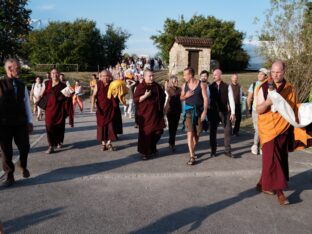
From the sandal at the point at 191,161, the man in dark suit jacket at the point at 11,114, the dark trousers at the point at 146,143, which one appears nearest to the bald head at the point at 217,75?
the dark trousers at the point at 146,143

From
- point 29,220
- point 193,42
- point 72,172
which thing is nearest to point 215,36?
point 193,42

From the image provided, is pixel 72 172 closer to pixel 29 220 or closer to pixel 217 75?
pixel 29 220

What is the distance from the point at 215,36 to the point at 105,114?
34.0m

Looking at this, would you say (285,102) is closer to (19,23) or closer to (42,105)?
(42,105)

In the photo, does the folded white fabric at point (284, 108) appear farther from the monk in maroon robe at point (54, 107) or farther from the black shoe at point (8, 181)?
the monk in maroon robe at point (54, 107)

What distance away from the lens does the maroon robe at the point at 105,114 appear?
8258mm

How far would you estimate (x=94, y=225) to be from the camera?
4.25 metres

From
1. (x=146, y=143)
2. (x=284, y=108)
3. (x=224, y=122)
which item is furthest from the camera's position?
(x=224, y=122)

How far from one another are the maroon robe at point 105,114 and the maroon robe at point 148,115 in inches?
33.1

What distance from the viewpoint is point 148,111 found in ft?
25.1

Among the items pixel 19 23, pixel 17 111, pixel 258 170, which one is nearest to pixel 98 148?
pixel 17 111

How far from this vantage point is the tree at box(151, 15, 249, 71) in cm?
3953

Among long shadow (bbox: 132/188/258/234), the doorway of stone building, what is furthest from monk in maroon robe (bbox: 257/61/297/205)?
the doorway of stone building

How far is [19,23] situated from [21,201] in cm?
2879
